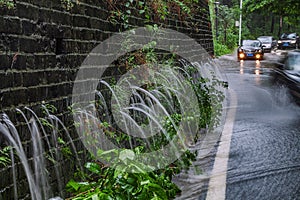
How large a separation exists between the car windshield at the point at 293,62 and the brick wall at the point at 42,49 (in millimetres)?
7672

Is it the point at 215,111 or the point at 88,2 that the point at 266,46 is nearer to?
the point at 215,111

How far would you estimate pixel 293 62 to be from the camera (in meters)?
12.6

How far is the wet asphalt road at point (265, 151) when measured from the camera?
5.21 meters

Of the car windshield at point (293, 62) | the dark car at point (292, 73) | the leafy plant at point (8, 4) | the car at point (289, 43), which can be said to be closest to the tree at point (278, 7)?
the dark car at point (292, 73)

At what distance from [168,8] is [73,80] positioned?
6346 mm

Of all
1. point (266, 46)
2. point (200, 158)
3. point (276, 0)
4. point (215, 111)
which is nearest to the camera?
point (200, 158)

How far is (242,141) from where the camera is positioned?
774cm

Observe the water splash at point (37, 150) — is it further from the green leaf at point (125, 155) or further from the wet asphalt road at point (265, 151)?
the wet asphalt road at point (265, 151)

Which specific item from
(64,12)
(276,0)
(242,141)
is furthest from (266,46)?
(64,12)

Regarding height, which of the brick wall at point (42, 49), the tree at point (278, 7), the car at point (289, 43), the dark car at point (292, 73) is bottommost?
the car at point (289, 43)

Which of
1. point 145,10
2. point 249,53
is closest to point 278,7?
point 249,53

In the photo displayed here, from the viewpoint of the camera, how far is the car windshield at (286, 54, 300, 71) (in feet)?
40.7

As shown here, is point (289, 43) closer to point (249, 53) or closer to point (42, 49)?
point (249, 53)

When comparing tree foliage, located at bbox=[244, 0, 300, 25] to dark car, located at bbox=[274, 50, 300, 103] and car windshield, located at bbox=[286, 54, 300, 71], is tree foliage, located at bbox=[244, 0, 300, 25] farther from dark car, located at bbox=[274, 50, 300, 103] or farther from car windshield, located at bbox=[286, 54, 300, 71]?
car windshield, located at bbox=[286, 54, 300, 71]
